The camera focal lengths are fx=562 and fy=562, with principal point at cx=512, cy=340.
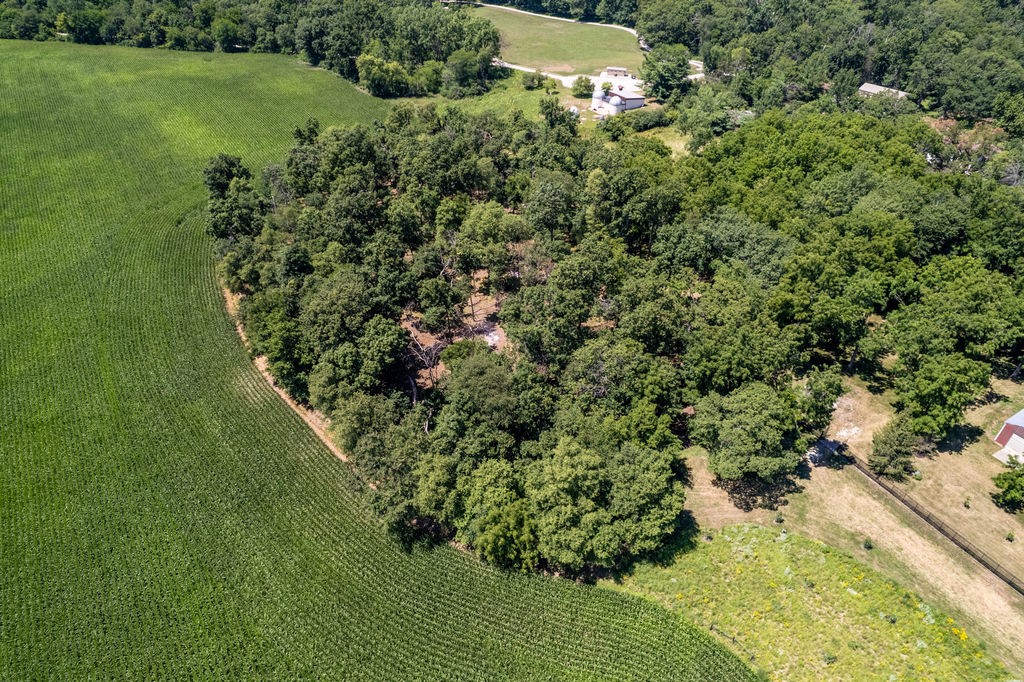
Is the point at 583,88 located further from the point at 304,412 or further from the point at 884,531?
the point at 884,531

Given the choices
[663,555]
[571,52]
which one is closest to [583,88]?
[571,52]

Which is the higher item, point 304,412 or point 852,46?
point 852,46

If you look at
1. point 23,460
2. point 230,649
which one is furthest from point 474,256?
point 23,460

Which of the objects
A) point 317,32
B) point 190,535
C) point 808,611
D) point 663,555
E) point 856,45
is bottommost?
point 190,535

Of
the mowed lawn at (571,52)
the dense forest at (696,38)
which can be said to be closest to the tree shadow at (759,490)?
the dense forest at (696,38)

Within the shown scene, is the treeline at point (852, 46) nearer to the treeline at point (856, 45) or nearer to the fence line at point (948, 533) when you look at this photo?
the treeline at point (856, 45)

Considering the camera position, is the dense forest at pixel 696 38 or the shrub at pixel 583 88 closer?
the dense forest at pixel 696 38

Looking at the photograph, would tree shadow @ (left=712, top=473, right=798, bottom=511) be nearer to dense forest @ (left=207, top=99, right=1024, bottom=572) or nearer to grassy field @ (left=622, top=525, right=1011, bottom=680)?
dense forest @ (left=207, top=99, right=1024, bottom=572)
